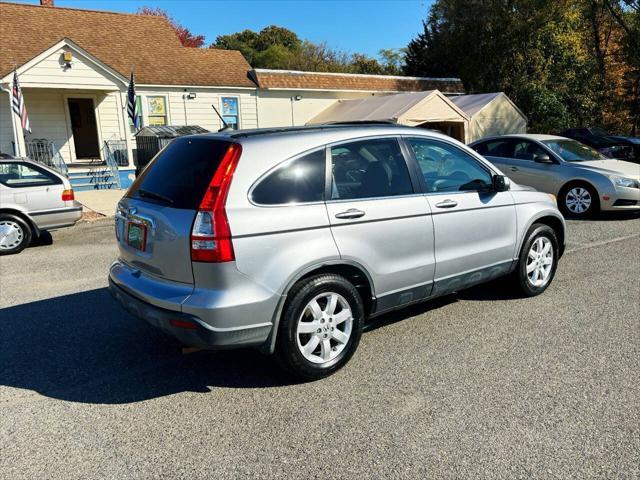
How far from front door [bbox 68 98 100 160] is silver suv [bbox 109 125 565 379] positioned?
1606 cm

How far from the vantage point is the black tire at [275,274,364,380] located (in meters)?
3.53

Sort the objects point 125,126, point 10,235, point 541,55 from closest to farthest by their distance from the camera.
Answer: point 10,235
point 125,126
point 541,55

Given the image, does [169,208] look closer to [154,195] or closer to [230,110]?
[154,195]

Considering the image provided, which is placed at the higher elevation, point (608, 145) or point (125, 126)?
point (125, 126)

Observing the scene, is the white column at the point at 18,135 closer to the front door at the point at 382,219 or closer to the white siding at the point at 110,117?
the white siding at the point at 110,117

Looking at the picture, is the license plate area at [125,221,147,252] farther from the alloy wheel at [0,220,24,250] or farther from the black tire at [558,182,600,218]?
the black tire at [558,182,600,218]

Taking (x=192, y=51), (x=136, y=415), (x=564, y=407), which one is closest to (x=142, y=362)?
(x=136, y=415)

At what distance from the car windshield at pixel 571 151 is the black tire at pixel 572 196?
1.92 ft

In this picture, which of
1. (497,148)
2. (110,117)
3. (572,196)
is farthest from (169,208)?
(110,117)

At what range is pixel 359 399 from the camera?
3514mm

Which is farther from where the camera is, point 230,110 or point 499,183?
point 230,110

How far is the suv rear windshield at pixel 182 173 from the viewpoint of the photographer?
3.46 metres

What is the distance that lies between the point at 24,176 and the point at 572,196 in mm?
9615

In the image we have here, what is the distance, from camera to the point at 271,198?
3502 mm
